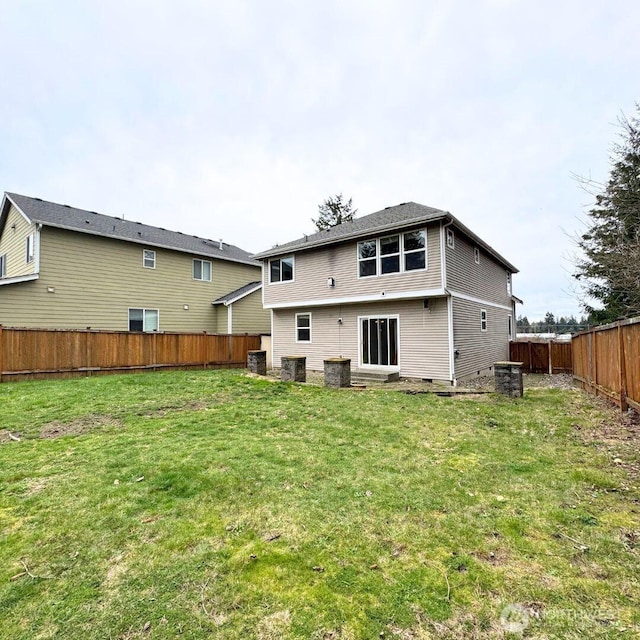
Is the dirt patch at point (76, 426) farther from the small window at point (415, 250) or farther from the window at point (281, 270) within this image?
the window at point (281, 270)

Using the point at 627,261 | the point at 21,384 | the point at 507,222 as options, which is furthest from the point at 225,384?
the point at 507,222

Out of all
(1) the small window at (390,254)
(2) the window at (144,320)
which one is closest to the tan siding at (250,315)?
(2) the window at (144,320)

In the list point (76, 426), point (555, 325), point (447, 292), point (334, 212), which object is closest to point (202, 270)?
point (447, 292)

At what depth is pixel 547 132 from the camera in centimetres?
1227

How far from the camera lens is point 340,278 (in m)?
13.0

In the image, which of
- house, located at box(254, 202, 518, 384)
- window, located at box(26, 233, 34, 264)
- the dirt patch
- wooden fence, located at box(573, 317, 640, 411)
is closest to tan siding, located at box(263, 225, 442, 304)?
house, located at box(254, 202, 518, 384)

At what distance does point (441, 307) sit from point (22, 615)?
10.8 m

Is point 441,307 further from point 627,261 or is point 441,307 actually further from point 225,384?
point 225,384

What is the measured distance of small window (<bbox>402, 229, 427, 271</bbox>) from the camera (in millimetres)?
11078

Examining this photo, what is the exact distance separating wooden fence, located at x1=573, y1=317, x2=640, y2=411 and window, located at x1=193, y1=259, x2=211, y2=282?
1613 centimetres

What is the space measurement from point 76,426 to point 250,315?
13028 mm

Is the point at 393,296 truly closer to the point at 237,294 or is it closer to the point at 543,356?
the point at 543,356

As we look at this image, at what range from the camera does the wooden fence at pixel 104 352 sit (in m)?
10.7

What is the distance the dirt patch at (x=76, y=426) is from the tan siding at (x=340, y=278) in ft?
28.1
